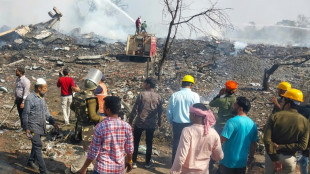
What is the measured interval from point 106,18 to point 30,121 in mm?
32160

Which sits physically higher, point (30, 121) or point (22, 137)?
point (30, 121)

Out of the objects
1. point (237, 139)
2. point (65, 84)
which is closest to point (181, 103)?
point (237, 139)

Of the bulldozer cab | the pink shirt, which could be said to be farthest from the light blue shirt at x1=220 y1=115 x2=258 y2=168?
the bulldozer cab

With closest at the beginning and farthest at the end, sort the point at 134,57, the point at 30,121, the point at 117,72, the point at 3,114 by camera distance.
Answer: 1. the point at 30,121
2. the point at 3,114
3. the point at 117,72
4. the point at 134,57

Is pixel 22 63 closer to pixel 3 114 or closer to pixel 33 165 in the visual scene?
pixel 3 114

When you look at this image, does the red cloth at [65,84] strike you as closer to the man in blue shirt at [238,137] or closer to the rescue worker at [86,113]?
the rescue worker at [86,113]

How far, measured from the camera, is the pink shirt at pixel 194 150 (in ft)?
8.56

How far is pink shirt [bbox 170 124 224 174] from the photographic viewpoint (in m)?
2.61

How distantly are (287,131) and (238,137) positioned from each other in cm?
52

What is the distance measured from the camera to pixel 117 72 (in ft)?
40.3

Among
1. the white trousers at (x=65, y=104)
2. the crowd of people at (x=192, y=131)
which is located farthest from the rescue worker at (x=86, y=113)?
the white trousers at (x=65, y=104)

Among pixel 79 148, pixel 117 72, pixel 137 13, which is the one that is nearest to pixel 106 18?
pixel 137 13

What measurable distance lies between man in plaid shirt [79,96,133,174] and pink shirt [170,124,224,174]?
0.56m

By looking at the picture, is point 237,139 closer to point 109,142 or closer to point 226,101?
point 226,101
